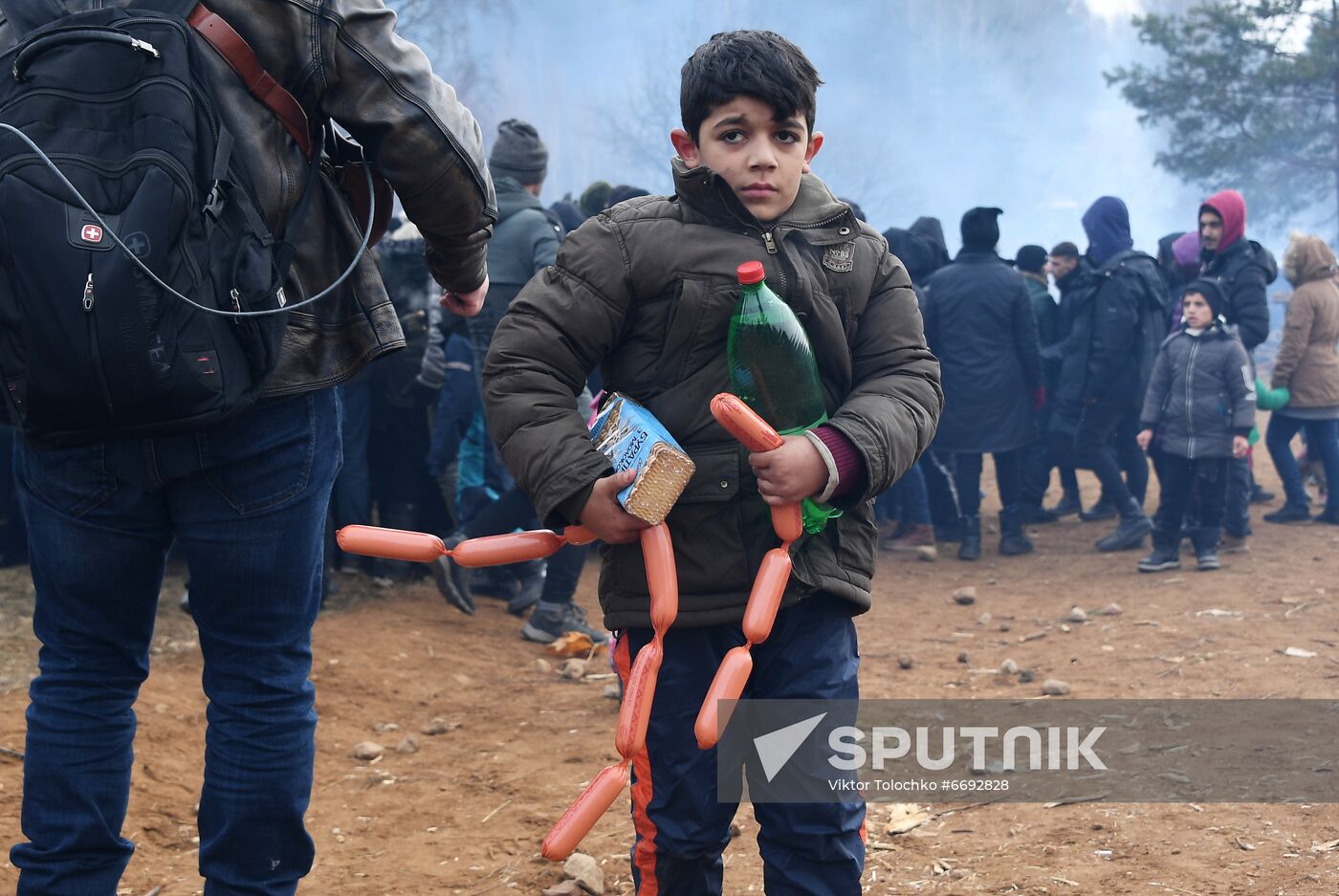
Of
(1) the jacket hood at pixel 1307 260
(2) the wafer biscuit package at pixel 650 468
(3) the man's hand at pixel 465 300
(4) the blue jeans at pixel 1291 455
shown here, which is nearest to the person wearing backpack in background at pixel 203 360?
(3) the man's hand at pixel 465 300

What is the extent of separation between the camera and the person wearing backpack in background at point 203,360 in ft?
6.15

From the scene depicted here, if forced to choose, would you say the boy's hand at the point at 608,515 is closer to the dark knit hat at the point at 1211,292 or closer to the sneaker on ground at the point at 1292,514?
the dark knit hat at the point at 1211,292

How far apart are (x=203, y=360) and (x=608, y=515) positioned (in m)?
0.70

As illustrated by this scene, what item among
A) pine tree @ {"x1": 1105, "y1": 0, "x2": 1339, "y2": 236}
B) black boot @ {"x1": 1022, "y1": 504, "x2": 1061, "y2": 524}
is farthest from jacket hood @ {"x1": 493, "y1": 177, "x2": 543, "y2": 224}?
pine tree @ {"x1": 1105, "y1": 0, "x2": 1339, "y2": 236}

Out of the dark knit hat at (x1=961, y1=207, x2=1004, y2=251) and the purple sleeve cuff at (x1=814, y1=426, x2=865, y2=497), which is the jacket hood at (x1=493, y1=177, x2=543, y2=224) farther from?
the purple sleeve cuff at (x1=814, y1=426, x2=865, y2=497)

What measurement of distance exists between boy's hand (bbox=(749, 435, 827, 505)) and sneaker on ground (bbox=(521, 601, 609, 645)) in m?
3.72

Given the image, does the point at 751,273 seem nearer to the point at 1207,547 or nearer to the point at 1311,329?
the point at 1207,547

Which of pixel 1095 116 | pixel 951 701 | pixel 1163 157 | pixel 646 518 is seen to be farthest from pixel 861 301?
pixel 1095 116

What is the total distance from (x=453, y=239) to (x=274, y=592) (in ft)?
2.38

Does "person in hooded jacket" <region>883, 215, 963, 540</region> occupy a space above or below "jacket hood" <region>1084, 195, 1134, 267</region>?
below

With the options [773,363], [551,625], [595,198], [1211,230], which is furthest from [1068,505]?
[773,363]

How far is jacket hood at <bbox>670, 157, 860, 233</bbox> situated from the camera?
2.40 meters

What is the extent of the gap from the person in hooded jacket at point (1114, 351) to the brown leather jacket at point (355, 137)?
6.53 meters

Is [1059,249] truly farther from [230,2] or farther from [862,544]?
[230,2]
